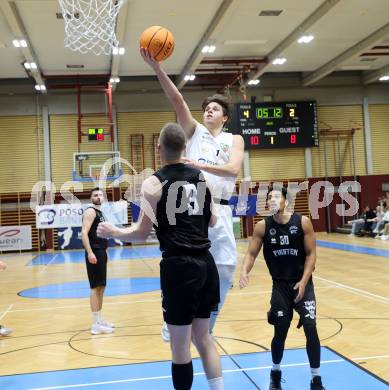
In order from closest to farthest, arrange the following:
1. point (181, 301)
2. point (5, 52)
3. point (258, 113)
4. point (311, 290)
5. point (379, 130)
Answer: point (181, 301) < point (311, 290) < point (5, 52) < point (258, 113) < point (379, 130)

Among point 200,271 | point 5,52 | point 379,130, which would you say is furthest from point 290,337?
point 379,130

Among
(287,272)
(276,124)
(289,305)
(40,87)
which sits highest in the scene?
(40,87)

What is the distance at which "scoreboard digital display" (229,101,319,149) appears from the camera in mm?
19953

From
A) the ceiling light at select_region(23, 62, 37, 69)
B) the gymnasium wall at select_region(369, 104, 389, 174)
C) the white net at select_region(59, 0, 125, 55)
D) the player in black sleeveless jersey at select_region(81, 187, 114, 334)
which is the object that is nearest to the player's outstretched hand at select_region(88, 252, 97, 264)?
the player in black sleeveless jersey at select_region(81, 187, 114, 334)

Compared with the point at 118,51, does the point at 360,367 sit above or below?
below

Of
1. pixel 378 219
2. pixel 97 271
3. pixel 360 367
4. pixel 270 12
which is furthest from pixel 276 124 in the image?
pixel 360 367

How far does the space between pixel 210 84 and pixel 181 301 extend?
61.9 feet

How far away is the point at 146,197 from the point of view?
2812mm

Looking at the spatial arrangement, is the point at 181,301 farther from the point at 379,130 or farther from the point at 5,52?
the point at 379,130

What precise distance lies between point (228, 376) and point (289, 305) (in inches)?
35.0

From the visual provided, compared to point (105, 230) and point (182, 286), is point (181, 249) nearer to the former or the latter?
point (182, 286)

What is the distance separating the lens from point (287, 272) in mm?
4047

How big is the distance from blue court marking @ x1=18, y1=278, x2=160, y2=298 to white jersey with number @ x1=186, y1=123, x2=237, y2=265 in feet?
19.2

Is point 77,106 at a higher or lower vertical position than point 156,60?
higher
